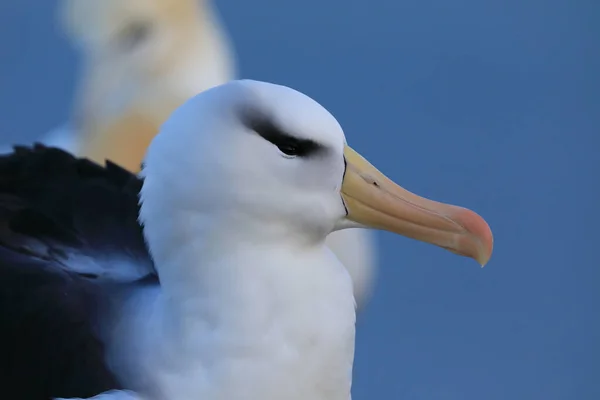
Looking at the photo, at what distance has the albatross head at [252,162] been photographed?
91cm

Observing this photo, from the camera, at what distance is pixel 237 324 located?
0.94 m

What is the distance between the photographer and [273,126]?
0.92m

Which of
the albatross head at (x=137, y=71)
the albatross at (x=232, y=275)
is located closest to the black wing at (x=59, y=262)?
the albatross at (x=232, y=275)

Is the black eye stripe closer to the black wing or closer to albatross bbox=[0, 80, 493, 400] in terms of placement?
albatross bbox=[0, 80, 493, 400]

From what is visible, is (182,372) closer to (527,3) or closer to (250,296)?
(250,296)

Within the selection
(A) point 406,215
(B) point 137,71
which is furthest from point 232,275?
(B) point 137,71

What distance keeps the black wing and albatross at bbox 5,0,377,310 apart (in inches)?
19.6

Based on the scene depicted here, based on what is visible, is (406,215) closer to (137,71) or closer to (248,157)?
(248,157)

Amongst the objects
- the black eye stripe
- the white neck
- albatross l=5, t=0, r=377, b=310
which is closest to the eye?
the black eye stripe

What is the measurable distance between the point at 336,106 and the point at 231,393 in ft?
3.66

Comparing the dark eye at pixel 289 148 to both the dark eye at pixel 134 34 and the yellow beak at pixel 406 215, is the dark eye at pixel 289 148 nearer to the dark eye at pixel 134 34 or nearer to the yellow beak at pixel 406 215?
the yellow beak at pixel 406 215

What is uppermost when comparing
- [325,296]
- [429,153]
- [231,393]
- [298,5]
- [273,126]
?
[298,5]

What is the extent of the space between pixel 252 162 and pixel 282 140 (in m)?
0.04

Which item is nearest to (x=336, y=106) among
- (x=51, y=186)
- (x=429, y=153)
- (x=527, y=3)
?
(x=429, y=153)
